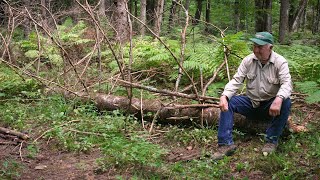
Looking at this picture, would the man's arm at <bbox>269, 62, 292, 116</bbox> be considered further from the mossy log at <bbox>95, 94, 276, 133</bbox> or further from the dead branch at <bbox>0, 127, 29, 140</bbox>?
the dead branch at <bbox>0, 127, 29, 140</bbox>

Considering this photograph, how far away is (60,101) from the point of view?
6375mm

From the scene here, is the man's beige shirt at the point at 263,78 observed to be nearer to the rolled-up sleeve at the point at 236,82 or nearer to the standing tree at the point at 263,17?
the rolled-up sleeve at the point at 236,82

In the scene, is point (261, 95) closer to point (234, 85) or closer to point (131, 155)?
point (234, 85)

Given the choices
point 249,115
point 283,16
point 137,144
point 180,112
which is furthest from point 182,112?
point 283,16

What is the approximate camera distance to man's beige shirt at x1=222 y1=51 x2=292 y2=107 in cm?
440

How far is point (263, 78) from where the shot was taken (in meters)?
4.58

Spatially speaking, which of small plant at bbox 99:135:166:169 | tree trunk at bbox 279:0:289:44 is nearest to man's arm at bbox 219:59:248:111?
small plant at bbox 99:135:166:169

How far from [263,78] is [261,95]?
217mm

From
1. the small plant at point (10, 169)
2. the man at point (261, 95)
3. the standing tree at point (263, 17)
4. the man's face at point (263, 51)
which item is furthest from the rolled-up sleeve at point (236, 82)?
the standing tree at point (263, 17)

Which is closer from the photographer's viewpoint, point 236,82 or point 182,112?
point 236,82

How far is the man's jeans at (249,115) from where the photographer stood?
4426mm

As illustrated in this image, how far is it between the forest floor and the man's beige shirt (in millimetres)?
672

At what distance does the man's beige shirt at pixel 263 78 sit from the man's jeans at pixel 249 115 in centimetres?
9

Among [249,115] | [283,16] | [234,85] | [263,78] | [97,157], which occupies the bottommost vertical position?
[97,157]
